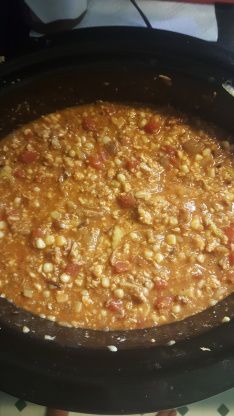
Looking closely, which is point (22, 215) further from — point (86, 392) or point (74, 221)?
point (86, 392)

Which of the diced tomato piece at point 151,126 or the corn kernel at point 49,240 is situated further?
the diced tomato piece at point 151,126

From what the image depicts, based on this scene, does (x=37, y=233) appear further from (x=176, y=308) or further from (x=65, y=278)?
(x=176, y=308)

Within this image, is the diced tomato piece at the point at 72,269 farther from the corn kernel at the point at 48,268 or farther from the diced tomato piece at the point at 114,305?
the diced tomato piece at the point at 114,305

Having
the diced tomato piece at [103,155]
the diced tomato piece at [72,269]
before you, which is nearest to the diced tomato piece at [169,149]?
the diced tomato piece at [103,155]

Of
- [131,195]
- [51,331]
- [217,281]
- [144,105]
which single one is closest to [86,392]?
[51,331]

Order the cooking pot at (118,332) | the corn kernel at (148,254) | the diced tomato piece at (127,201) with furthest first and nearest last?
1. the diced tomato piece at (127,201)
2. the corn kernel at (148,254)
3. the cooking pot at (118,332)

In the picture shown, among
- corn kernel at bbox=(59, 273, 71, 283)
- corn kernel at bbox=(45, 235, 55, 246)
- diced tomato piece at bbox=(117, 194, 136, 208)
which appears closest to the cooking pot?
corn kernel at bbox=(59, 273, 71, 283)

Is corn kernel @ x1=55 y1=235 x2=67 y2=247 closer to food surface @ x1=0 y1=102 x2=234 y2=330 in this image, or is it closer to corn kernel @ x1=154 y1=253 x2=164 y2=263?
food surface @ x1=0 y1=102 x2=234 y2=330
